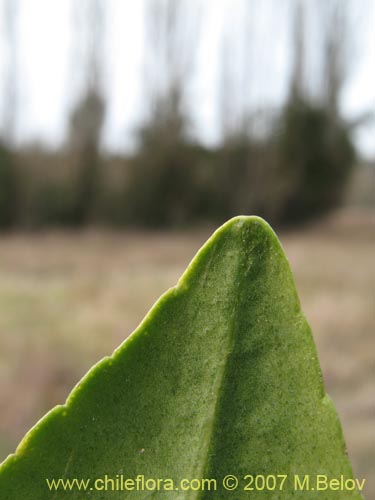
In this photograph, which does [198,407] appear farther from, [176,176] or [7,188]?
[7,188]

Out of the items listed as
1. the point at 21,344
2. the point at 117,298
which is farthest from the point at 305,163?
the point at 21,344

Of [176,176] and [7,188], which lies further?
[176,176]

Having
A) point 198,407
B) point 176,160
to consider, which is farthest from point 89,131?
point 198,407

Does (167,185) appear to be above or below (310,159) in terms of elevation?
below

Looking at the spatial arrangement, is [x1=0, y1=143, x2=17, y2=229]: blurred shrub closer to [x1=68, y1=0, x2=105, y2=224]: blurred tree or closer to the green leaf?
[x1=68, y1=0, x2=105, y2=224]: blurred tree

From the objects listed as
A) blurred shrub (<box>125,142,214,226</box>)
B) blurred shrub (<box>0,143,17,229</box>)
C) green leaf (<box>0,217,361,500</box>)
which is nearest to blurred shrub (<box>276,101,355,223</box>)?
blurred shrub (<box>125,142,214,226</box>)

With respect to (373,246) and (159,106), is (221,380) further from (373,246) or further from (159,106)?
(159,106)

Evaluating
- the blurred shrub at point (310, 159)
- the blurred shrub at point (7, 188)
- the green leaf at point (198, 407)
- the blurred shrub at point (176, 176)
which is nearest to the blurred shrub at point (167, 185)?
the blurred shrub at point (176, 176)

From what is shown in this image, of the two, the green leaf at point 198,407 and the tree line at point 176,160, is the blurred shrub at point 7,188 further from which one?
the green leaf at point 198,407
